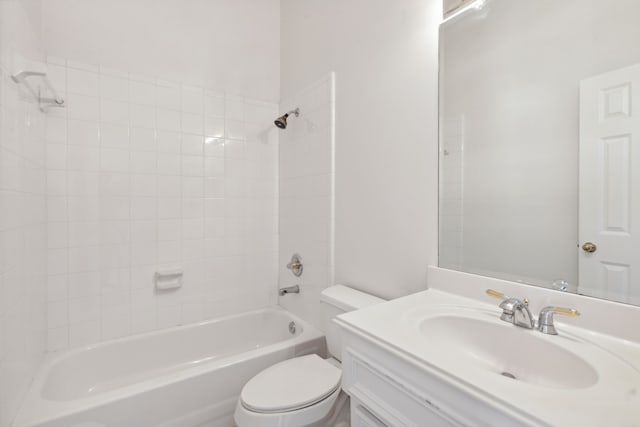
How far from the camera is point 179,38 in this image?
1844 millimetres

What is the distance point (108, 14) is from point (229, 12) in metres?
0.74

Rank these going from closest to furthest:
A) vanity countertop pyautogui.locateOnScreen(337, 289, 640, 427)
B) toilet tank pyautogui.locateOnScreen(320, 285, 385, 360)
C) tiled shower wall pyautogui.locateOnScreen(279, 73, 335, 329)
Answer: vanity countertop pyautogui.locateOnScreen(337, 289, 640, 427), toilet tank pyautogui.locateOnScreen(320, 285, 385, 360), tiled shower wall pyautogui.locateOnScreen(279, 73, 335, 329)

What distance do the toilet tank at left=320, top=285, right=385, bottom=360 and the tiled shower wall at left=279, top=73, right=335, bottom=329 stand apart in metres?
0.23

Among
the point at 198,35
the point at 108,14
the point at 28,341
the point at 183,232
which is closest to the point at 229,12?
the point at 198,35

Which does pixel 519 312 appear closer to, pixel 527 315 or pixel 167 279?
pixel 527 315

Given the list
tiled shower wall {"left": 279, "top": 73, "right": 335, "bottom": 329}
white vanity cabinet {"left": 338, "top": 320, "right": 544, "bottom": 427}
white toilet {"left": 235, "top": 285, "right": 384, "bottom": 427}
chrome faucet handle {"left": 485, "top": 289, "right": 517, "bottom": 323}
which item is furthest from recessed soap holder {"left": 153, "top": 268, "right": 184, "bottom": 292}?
chrome faucet handle {"left": 485, "top": 289, "right": 517, "bottom": 323}

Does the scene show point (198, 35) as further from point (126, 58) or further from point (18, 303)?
point (18, 303)

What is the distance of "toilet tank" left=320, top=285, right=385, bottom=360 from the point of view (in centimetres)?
133

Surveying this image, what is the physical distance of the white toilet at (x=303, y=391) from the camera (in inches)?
40.8

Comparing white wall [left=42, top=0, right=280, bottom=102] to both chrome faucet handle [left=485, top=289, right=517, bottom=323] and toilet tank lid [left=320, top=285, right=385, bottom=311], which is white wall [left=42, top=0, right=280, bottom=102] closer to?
toilet tank lid [left=320, top=285, right=385, bottom=311]

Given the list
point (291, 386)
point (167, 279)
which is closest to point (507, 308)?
point (291, 386)

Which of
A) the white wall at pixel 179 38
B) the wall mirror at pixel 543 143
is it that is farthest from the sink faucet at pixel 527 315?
the white wall at pixel 179 38

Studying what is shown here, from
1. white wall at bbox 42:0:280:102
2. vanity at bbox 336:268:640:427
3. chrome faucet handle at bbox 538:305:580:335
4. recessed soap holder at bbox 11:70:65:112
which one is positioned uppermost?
white wall at bbox 42:0:280:102

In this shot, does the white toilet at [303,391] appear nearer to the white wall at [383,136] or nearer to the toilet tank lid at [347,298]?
the toilet tank lid at [347,298]
